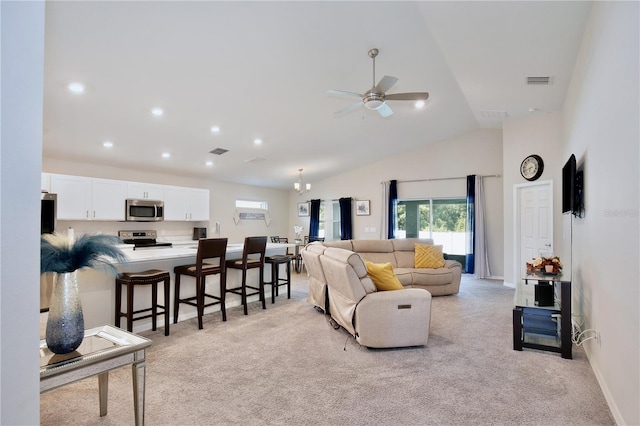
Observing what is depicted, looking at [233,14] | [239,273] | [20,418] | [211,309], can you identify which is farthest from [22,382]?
[239,273]

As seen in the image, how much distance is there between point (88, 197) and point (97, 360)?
4.85 metres

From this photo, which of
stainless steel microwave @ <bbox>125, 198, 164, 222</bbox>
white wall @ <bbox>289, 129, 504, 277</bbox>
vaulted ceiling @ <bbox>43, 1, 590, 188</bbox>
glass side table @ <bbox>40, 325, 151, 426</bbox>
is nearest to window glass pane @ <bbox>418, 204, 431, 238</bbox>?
white wall @ <bbox>289, 129, 504, 277</bbox>

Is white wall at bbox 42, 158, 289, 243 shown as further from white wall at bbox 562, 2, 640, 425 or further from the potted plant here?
white wall at bbox 562, 2, 640, 425

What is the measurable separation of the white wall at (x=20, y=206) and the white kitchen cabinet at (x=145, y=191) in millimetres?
5678

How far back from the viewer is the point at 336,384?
2.44 meters

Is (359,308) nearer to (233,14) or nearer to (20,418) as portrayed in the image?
(20,418)

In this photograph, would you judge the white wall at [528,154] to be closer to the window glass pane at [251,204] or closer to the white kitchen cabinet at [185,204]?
the window glass pane at [251,204]

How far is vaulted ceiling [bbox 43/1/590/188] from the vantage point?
2877mm

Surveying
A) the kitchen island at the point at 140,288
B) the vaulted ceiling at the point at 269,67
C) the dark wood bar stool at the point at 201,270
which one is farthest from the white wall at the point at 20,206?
the dark wood bar stool at the point at 201,270

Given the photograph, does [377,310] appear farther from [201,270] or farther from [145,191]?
[145,191]

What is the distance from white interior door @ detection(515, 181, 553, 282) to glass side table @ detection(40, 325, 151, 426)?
5538mm

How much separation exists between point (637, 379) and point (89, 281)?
13.7 feet

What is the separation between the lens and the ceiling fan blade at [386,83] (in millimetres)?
3128

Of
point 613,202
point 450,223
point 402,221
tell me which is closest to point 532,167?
point 450,223
